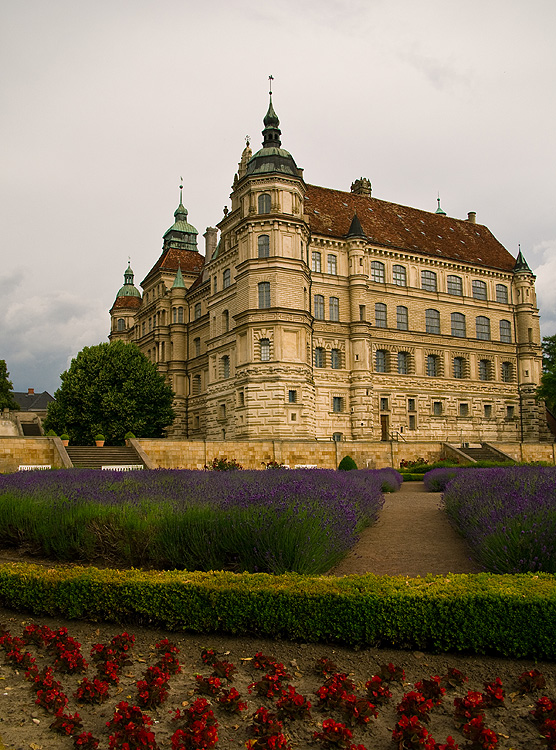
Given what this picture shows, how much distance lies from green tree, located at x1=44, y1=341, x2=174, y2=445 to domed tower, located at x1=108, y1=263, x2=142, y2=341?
86.0 feet

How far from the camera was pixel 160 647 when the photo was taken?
649 cm

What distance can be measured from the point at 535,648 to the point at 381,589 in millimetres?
1588

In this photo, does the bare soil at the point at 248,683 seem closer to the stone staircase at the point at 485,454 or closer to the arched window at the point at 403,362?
the stone staircase at the point at 485,454

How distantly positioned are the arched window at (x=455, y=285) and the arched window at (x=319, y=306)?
528 inches

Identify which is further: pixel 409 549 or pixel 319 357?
pixel 319 357

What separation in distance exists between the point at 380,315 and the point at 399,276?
12.9ft

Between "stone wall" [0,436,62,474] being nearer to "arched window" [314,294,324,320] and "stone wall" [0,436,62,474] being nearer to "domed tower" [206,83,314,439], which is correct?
"domed tower" [206,83,314,439]

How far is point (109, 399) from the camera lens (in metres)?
46.0

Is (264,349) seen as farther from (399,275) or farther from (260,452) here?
(399,275)

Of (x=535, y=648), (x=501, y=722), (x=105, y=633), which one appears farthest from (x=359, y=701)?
(x=105, y=633)

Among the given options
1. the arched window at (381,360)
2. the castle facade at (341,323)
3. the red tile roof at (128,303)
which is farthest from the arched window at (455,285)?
the red tile roof at (128,303)

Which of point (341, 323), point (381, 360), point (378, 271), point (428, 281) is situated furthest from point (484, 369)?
point (341, 323)

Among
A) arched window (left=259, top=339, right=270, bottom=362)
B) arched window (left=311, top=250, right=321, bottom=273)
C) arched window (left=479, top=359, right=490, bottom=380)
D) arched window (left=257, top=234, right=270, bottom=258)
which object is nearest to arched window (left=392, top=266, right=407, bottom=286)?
arched window (left=311, top=250, right=321, bottom=273)

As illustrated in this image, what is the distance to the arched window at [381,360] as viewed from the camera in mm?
50094
